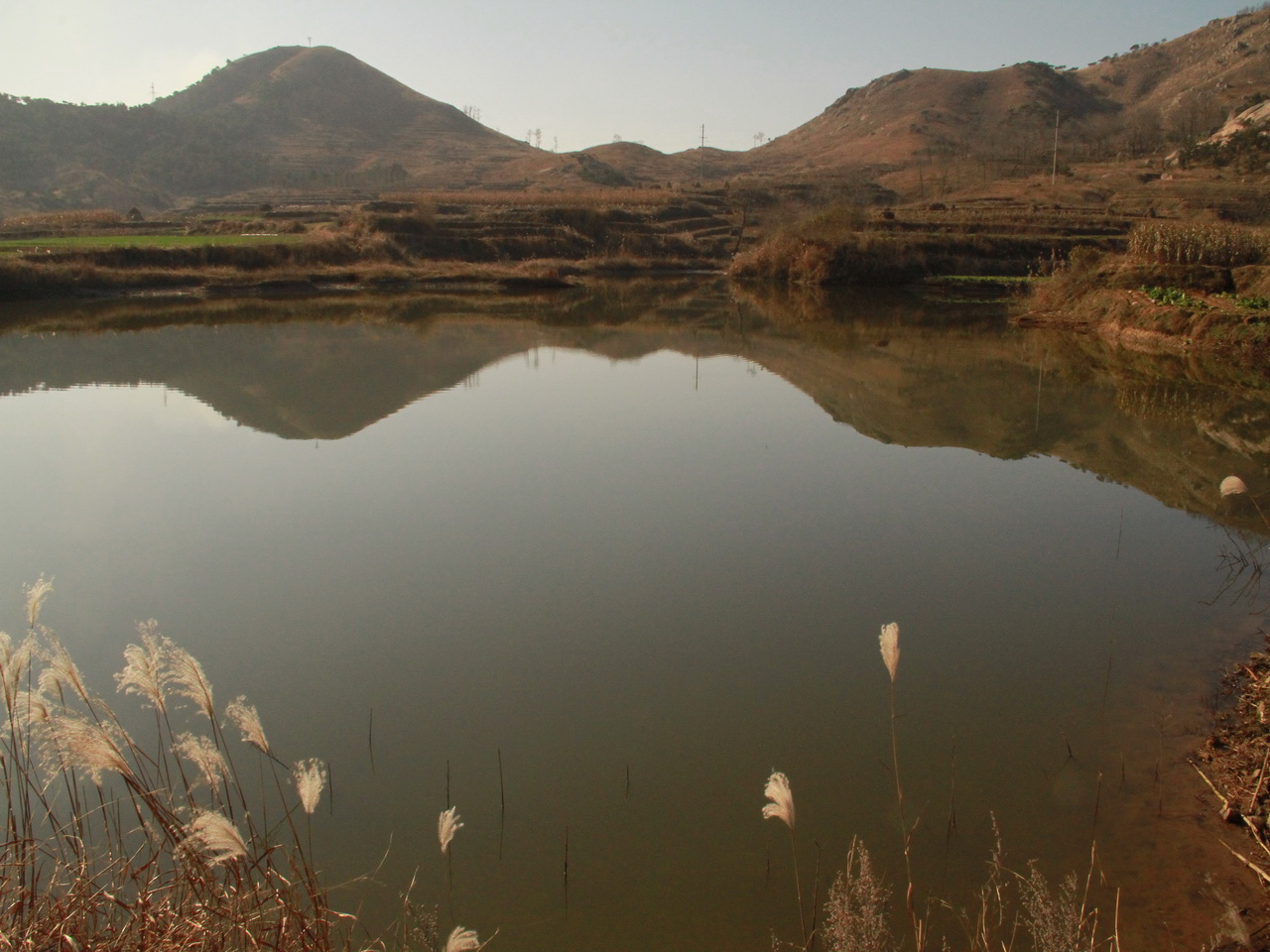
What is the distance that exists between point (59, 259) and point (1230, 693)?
3132 centimetres

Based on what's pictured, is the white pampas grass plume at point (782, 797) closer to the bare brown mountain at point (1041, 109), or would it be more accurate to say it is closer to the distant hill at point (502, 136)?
the distant hill at point (502, 136)

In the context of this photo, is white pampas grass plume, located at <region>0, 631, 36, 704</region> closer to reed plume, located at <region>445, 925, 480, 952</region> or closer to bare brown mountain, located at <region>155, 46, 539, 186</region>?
reed plume, located at <region>445, 925, 480, 952</region>

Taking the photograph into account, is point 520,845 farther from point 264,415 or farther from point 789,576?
point 264,415

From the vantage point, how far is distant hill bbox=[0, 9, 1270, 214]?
7931cm

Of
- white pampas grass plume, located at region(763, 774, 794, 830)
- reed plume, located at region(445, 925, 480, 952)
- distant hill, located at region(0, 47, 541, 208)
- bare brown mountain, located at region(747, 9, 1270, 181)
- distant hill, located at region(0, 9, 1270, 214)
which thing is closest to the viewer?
reed plume, located at region(445, 925, 480, 952)

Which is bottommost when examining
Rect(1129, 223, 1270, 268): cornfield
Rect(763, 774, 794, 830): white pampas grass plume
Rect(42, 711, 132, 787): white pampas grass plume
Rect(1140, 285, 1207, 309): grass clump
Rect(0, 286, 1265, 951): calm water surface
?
Rect(0, 286, 1265, 951): calm water surface

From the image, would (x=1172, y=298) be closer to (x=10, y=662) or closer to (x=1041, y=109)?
(x=10, y=662)

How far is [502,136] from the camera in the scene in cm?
13912

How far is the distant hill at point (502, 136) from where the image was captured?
3123 inches

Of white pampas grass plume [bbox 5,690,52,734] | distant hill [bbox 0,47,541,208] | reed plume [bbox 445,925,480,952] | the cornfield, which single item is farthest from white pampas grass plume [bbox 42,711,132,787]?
distant hill [bbox 0,47,541,208]

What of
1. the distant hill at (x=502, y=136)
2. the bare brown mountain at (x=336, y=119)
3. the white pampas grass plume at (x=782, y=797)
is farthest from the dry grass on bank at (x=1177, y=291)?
the bare brown mountain at (x=336, y=119)

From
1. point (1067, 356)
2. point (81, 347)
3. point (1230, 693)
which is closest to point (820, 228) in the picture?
point (1067, 356)

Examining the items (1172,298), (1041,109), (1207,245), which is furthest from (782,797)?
(1041,109)

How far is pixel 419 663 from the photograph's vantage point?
17.2ft
